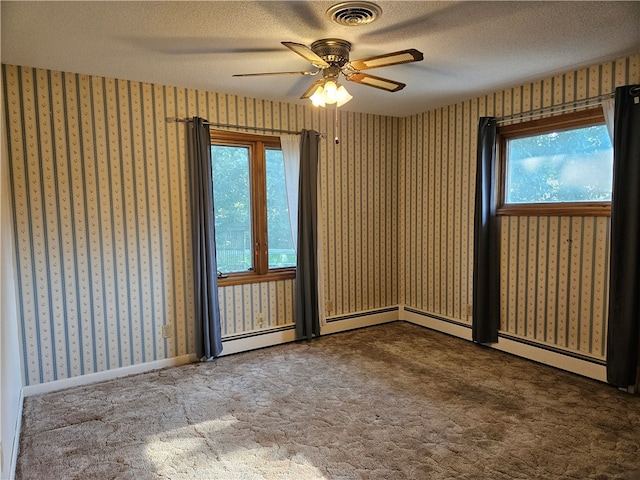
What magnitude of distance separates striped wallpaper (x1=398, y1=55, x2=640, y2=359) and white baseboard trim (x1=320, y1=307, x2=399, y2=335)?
10.6 inches

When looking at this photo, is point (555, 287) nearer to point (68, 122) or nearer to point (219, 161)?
point (219, 161)

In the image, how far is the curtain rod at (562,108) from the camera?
3128 millimetres

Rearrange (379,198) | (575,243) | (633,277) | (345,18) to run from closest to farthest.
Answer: (345,18) < (633,277) < (575,243) < (379,198)

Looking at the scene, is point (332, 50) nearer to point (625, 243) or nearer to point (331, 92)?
point (331, 92)

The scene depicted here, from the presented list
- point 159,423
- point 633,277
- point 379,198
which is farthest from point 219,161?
point 633,277

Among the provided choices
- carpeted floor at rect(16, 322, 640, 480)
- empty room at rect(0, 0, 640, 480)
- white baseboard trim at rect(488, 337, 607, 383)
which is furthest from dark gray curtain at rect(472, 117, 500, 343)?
carpeted floor at rect(16, 322, 640, 480)

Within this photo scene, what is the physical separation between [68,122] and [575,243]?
13.7 ft

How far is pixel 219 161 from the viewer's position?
3.87 metres

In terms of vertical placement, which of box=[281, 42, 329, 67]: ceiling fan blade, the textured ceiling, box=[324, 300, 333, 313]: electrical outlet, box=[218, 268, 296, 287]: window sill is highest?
the textured ceiling

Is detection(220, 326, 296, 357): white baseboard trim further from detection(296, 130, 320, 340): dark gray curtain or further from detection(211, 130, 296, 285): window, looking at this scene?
detection(211, 130, 296, 285): window

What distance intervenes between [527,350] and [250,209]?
9.57 ft

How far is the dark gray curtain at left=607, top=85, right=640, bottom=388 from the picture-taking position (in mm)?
2883

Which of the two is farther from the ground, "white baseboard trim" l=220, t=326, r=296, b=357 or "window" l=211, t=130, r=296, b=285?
"window" l=211, t=130, r=296, b=285

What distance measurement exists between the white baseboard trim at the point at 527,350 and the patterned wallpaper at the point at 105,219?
5.98ft
